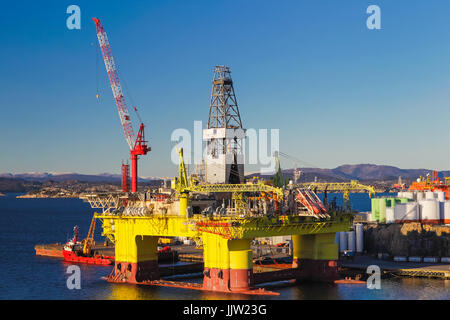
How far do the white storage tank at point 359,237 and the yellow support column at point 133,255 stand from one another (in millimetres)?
27427

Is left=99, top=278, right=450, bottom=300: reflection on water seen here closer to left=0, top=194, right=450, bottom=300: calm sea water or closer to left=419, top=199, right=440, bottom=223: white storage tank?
left=0, top=194, right=450, bottom=300: calm sea water

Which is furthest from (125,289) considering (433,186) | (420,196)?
(433,186)

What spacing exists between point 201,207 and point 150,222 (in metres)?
4.83

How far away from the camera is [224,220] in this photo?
1983 inches

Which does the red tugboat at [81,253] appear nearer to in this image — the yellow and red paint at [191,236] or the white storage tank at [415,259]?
the yellow and red paint at [191,236]

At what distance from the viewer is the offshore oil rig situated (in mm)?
50844

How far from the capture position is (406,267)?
65.5 meters

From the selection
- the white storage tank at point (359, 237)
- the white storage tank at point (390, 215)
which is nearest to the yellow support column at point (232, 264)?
the white storage tank at point (359, 237)

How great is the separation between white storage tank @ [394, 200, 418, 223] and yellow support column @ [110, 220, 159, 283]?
34.5 meters

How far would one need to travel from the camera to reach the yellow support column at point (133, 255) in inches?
2323

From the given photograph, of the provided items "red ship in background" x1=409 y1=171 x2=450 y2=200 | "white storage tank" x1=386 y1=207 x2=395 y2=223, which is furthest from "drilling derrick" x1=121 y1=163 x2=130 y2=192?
"red ship in background" x1=409 y1=171 x2=450 y2=200
